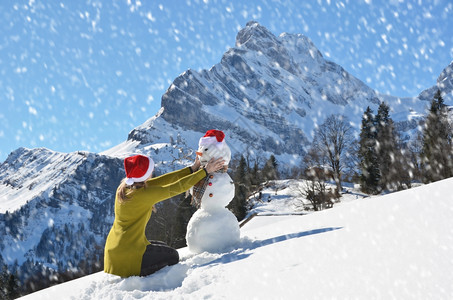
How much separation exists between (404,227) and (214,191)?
8.11ft

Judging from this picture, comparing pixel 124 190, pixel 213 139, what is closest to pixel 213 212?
pixel 213 139

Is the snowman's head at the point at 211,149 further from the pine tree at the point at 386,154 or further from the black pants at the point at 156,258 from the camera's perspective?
the pine tree at the point at 386,154

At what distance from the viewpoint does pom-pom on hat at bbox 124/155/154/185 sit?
3.74 m

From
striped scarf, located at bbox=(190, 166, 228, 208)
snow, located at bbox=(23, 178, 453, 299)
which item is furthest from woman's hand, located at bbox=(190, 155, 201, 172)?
snow, located at bbox=(23, 178, 453, 299)

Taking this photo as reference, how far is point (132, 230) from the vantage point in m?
3.65

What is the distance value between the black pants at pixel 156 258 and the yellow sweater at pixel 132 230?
2.2 inches

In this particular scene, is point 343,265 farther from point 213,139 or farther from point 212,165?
point 213,139

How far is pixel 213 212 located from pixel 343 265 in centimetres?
245

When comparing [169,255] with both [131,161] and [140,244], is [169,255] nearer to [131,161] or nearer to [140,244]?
[140,244]

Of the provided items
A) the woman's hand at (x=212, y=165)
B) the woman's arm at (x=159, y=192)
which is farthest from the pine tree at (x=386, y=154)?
the woman's arm at (x=159, y=192)

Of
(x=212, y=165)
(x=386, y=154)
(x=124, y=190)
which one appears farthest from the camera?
(x=386, y=154)

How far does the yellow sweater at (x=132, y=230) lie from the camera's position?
3.55 m

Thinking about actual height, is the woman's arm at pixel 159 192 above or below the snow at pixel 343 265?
above

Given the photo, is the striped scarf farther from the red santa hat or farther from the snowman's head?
the red santa hat
